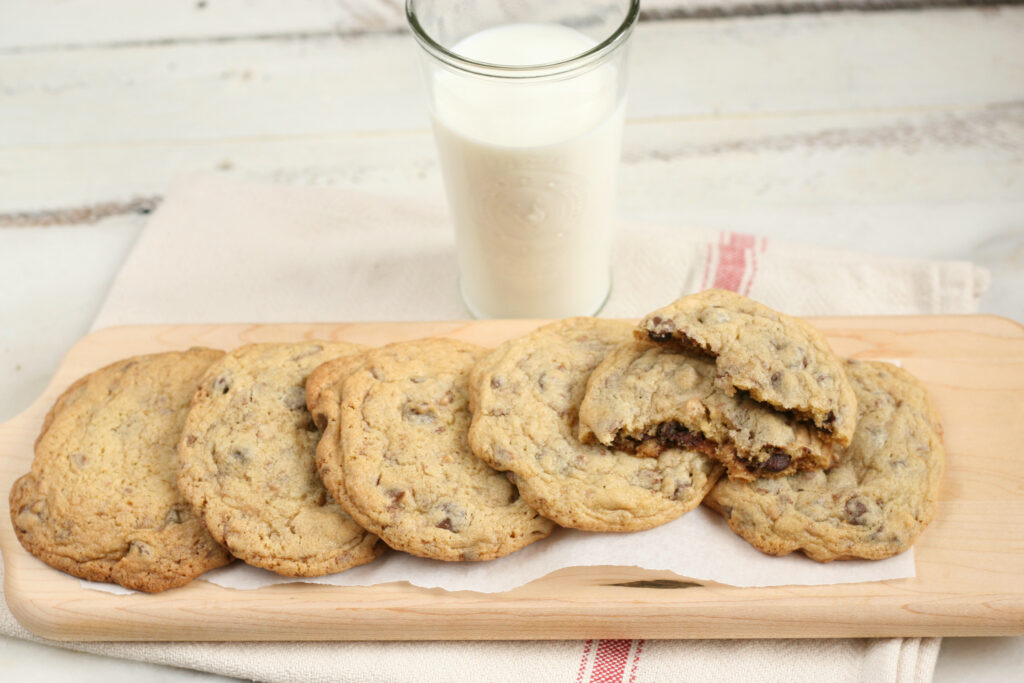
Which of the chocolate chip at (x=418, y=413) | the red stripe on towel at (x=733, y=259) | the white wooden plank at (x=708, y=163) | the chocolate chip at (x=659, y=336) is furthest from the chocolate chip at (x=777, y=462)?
the white wooden plank at (x=708, y=163)

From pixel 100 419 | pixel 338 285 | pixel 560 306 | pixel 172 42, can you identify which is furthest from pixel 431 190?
pixel 100 419

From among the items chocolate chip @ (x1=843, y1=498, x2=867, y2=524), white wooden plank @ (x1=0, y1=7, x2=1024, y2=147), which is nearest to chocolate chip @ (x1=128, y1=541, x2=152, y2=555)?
chocolate chip @ (x1=843, y1=498, x2=867, y2=524)

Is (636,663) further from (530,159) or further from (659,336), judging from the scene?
(530,159)

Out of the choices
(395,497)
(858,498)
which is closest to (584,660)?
(395,497)

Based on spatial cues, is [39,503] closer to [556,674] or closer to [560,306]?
[556,674]

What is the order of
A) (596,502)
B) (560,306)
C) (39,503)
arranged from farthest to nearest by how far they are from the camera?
1. (560,306)
2. (39,503)
3. (596,502)
